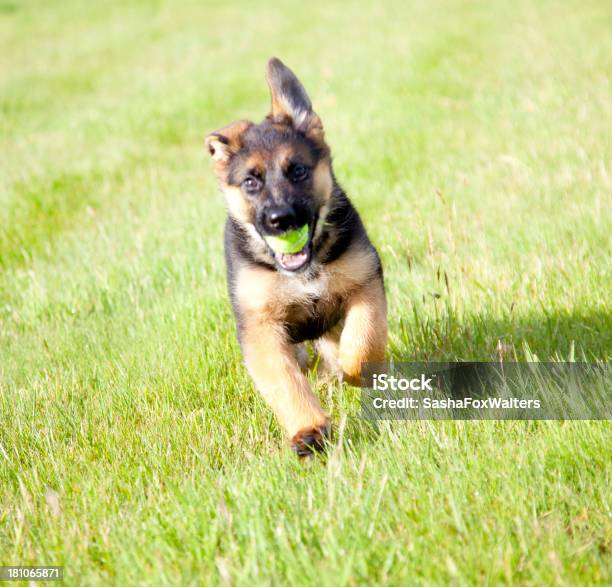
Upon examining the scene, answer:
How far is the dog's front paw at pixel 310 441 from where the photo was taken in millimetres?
2873

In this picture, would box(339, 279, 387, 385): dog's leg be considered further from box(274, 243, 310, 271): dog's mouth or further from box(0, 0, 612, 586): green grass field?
box(274, 243, 310, 271): dog's mouth

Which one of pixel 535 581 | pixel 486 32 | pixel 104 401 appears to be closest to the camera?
pixel 535 581

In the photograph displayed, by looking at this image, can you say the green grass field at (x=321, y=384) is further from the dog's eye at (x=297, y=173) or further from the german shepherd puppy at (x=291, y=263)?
the dog's eye at (x=297, y=173)

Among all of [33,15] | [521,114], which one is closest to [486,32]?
[521,114]

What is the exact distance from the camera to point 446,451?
8.64 ft

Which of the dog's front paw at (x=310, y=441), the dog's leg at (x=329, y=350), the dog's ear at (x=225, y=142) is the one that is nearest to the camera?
the dog's front paw at (x=310, y=441)

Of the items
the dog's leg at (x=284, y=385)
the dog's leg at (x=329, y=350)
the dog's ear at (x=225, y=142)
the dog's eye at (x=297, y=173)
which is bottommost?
the dog's leg at (x=329, y=350)

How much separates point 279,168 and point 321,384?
106 centimetres

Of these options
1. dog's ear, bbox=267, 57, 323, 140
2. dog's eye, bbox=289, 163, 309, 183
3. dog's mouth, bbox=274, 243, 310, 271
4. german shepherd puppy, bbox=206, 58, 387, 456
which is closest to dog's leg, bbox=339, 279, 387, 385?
german shepherd puppy, bbox=206, 58, 387, 456

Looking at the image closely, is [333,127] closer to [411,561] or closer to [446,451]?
[446,451]

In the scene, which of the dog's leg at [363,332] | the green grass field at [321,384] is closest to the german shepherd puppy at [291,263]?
the dog's leg at [363,332]

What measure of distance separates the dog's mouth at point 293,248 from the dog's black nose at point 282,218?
37mm

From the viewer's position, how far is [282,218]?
130 inches

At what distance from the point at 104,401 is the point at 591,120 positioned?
513 centimetres
